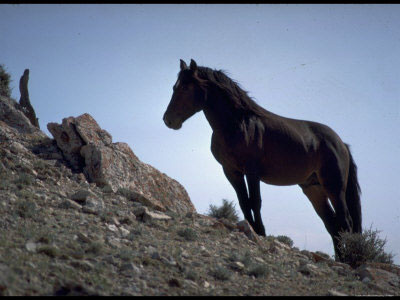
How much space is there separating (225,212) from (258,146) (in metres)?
2.88

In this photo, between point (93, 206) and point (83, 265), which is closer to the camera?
point (83, 265)

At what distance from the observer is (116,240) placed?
5.05 metres

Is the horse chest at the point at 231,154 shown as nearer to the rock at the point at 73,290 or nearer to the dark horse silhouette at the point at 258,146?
the dark horse silhouette at the point at 258,146

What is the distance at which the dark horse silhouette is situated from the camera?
7598 mm

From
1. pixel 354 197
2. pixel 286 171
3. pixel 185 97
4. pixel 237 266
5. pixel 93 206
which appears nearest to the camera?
pixel 237 266

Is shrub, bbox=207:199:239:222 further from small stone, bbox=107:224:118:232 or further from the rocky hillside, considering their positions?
small stone, bbox=107:224:118:232

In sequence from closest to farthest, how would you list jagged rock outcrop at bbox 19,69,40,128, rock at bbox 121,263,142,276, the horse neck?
rock at bbox 121,263,142,276 → the horse neck → jagged rock outcrop at bbox 19,69,40,128

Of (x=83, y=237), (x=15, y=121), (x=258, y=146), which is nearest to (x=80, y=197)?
(x=83, y=237)

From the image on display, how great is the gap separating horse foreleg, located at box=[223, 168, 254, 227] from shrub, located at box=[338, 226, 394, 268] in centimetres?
196

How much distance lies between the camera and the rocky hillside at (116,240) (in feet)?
12.6

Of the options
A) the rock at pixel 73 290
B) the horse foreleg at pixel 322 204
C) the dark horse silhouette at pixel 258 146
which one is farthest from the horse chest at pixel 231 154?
the rock at pixel 73 290

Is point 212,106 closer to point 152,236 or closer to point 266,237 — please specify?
point 266,237

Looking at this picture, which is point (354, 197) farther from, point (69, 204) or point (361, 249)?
point (69, 204)

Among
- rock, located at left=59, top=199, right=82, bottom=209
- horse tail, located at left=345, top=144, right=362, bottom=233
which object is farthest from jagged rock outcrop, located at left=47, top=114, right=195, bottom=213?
horse tail, located at left=345, top=144, right=362, bottom=233
